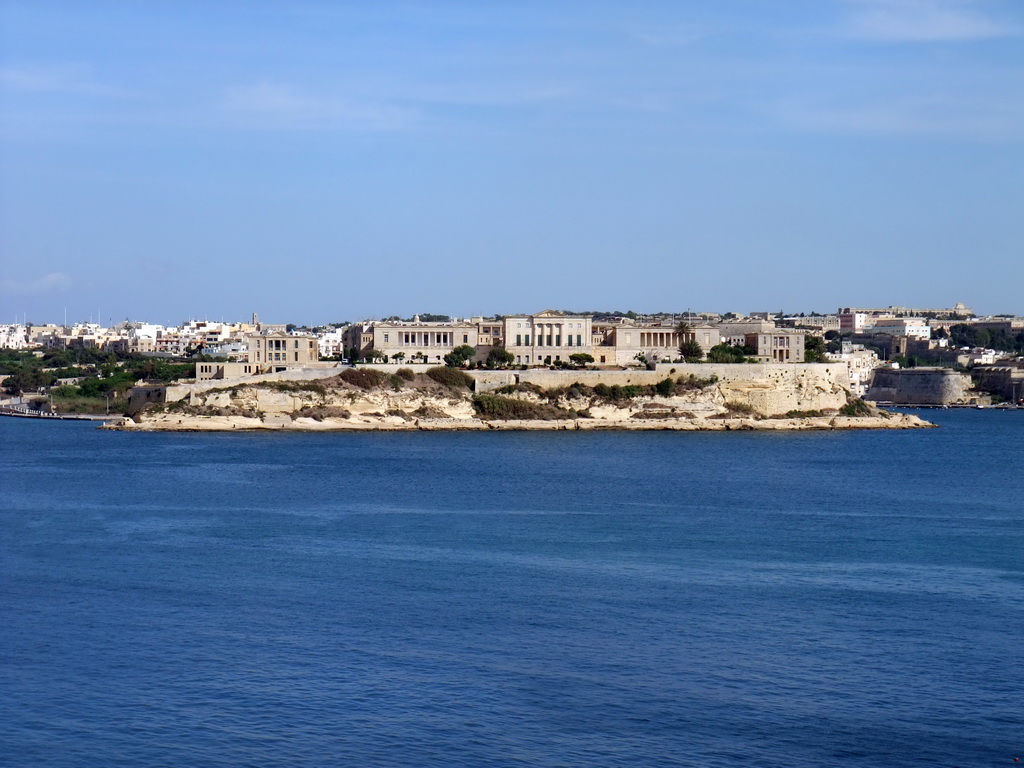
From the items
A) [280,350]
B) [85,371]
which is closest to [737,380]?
[280,350]

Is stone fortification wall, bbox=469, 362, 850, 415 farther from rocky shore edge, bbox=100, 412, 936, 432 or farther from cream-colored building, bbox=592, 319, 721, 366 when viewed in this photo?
cream-colored building, bbox=592, 319, 721, 366

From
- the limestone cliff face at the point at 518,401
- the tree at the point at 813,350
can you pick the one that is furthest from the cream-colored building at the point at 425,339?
the tree at the point at 813,350

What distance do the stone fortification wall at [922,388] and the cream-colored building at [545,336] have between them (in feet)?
71.0

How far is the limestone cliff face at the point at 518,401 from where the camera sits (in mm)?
40312

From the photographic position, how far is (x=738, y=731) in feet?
34.8

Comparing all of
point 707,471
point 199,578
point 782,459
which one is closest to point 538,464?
point 707,471

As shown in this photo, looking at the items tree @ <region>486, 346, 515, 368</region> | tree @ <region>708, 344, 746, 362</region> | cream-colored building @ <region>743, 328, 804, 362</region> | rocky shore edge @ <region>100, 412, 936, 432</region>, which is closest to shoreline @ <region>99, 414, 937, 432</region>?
rocky shore edge @ <region>100, 412, 936, 432</region>

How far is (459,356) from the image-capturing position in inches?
1834

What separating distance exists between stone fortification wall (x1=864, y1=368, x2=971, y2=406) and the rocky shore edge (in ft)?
70.8

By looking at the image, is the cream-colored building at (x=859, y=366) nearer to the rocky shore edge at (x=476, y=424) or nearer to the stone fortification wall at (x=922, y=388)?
the stone fortification wall at (x=922, y=388)

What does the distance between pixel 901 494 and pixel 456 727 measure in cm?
1667

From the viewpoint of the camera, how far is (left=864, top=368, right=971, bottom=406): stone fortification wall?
218 feet

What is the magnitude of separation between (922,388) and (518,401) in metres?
30.4

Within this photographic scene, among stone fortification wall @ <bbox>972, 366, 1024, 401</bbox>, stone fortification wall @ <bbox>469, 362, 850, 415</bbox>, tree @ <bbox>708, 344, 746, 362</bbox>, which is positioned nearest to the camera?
stone fortification wall @ <bbox>469, 362, 850, 415</bbox>
